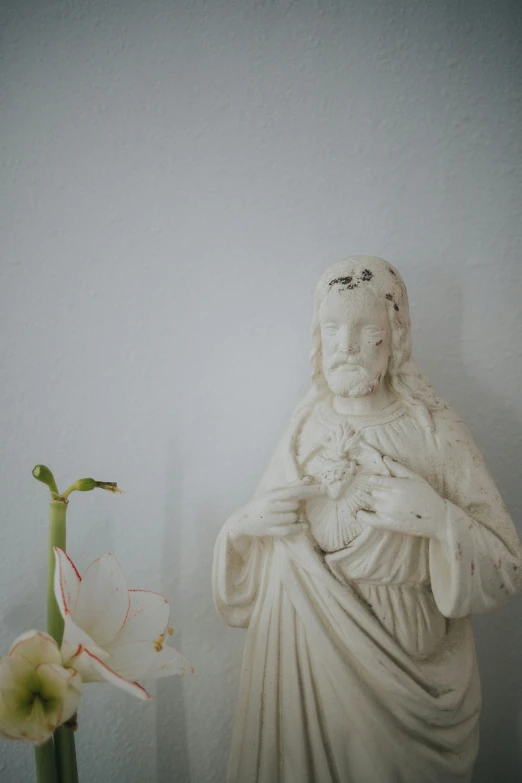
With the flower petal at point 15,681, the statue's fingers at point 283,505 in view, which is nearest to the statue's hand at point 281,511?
the statue's fingers at point 283,505

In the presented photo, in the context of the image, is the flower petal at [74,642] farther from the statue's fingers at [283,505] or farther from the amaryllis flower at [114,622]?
the statue's fingers at [283,505]

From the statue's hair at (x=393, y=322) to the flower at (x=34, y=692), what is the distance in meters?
0.74

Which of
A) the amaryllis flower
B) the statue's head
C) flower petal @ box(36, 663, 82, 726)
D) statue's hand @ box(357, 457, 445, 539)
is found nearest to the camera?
flower petal @ box(36, 663, 82, 726)

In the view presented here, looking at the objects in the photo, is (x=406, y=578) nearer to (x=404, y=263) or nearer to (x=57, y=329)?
(x=404, y=263)

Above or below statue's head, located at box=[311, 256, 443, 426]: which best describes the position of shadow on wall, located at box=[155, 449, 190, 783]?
below

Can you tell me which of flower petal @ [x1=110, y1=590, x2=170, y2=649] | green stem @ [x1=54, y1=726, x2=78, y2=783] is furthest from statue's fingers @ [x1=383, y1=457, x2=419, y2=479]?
green stem @ [x1=54, y1=726, x2=78, y2=783]

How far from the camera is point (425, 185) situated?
159 cm

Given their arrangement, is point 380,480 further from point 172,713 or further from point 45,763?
point 172,713

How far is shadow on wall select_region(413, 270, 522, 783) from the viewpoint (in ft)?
4.79

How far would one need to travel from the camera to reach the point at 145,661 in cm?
88

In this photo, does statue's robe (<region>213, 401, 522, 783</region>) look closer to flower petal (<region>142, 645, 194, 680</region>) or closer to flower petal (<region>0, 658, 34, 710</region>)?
flower petal (<region>142, 645, 194, 680</region>)

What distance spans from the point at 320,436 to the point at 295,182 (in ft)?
2.77

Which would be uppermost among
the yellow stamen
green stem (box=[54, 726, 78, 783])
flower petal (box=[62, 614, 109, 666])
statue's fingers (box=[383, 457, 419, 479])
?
statue's fingers (box=[383, 457, 419, 479])

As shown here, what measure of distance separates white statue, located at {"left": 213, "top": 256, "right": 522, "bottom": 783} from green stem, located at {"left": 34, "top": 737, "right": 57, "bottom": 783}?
38 cm
